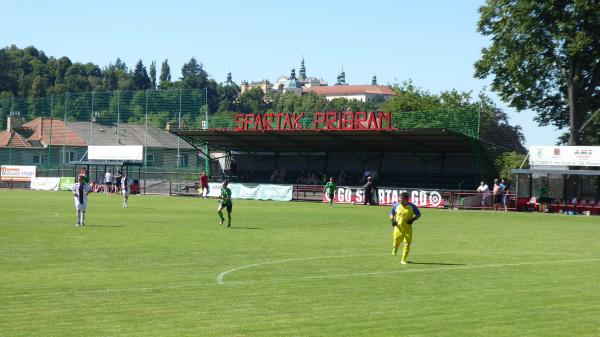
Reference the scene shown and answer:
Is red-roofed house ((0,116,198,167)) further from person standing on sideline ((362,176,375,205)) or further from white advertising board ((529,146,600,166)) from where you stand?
white advertising board ((529,146,600,166))

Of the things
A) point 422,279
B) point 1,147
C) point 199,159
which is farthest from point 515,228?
point 1,147

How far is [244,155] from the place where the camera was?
79812 millimetres

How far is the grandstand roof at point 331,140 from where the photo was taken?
60531mm

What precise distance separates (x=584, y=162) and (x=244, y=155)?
37.6m

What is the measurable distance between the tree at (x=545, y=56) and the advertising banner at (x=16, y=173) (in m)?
43.3

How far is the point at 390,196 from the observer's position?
55.7 metres

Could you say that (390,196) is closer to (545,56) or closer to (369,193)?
(369,193)

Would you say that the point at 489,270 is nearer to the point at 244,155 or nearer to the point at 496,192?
the point at 496,192

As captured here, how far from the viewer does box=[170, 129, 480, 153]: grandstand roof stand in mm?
60531

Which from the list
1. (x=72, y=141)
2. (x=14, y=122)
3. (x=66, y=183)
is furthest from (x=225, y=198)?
(x=14, y=122)

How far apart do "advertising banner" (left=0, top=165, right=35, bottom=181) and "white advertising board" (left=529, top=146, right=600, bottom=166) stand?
1926 inches

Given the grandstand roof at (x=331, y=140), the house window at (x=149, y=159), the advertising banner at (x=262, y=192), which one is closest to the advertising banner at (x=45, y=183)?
the house window at (x=149, y=159)

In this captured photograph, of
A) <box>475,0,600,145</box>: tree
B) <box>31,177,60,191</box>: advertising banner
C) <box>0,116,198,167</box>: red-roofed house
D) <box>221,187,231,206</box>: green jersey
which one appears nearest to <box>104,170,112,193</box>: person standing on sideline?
<box>0,116,198,167</box>: red-roofed house

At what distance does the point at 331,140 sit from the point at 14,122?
3606 cm
